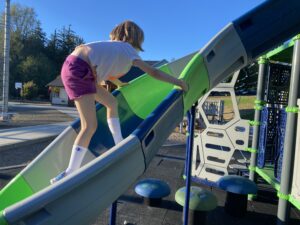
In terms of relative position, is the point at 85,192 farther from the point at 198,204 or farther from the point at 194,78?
the point at 198,204

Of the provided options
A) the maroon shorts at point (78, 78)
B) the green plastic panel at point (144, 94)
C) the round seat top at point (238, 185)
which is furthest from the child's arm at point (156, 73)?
the round seat top at point (238, 185)

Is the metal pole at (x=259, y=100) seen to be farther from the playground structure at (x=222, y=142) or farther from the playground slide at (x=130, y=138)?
the playground slide at (x=130, y=138)

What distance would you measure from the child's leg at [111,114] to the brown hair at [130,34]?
0.50 meters

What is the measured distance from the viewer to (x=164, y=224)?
407cm

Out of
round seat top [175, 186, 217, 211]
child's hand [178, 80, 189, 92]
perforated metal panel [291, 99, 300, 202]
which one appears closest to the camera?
child's hand [178, 80, 189, 92]

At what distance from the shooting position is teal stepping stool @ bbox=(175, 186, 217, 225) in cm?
380

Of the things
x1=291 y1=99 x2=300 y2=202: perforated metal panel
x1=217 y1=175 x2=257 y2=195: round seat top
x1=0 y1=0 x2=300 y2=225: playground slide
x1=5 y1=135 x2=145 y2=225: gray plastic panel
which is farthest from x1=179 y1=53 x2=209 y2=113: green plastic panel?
x1=217 y1=175 x2=257 y2=195: round seat top

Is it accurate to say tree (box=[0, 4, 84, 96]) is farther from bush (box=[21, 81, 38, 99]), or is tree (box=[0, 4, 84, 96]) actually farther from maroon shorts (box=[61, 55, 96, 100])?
maroon shorts (box=[61, 55, 96, 100])

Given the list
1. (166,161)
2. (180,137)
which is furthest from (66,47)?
(166,161)

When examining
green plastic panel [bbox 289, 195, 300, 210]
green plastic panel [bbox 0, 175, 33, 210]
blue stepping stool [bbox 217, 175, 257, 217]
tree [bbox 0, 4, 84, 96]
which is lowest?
blue stepping stool [bbox 217, 175, 257, 217]

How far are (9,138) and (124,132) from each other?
6.75 metres

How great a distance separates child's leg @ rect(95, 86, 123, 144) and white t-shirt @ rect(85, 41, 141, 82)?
29 centimetres

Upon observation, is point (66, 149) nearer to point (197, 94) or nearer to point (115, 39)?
point (115, 39)

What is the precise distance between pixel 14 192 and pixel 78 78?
1.10 m
